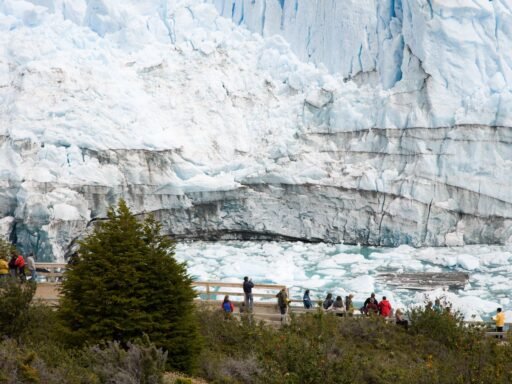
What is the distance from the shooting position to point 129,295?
7602 millimetres

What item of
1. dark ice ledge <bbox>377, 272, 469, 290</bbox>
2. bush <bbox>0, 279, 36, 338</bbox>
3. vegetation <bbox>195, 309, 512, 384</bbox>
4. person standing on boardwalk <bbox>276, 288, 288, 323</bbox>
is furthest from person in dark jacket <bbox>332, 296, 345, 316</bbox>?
dark ice ledge <bbox>377, 272, 469, 290</bbox>

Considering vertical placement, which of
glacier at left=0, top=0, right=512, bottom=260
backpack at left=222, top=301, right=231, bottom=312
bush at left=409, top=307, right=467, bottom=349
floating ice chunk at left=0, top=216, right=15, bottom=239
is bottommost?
bush at left=409, top=307, right=467, bottom=349

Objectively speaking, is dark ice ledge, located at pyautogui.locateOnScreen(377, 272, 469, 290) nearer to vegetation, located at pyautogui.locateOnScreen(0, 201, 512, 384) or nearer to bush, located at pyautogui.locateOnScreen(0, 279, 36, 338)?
vegetation, located at pyautogui.locateOnScreen(0, 201, 512, 384)

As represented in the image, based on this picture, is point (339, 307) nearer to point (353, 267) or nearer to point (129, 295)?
point (129, 295)

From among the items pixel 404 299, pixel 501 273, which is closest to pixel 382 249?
pixel 501 273

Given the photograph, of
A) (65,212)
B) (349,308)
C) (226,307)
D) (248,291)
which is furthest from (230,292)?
(65,212)

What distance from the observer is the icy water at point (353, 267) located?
17125 millimetres

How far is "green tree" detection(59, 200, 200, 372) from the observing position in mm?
7473

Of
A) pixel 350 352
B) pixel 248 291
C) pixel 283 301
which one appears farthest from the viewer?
pixel 248 291

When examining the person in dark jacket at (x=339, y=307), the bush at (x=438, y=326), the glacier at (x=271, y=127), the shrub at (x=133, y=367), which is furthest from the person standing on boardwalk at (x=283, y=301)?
the glacier at (x=271, y=127)

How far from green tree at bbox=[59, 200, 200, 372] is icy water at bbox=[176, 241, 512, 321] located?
29.1ft

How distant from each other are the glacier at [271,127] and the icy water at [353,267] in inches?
60.8

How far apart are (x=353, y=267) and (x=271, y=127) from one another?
8349mm

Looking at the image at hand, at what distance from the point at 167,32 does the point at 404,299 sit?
58.1 ft
